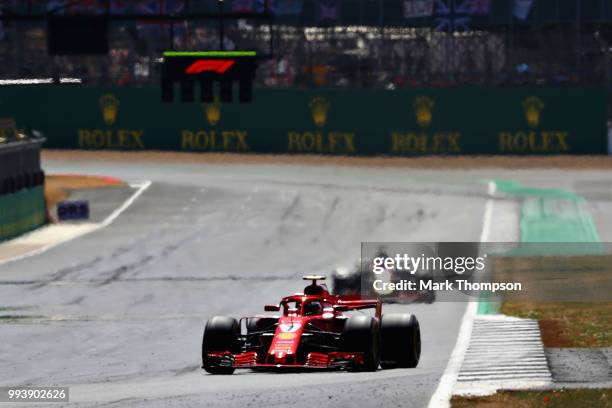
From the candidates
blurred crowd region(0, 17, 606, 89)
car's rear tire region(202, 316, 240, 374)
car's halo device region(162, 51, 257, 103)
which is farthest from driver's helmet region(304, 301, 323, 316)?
blurred crowd region(0, 17, 606, 89)

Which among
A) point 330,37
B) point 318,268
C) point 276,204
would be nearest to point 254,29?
point 330,37

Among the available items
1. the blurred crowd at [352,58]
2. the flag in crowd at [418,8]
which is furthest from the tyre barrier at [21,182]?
the flag in crowd at [418,8]

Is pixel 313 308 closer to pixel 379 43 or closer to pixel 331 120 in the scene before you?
pixel 331 120

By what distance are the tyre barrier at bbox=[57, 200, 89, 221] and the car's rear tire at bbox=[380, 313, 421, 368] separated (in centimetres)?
3778

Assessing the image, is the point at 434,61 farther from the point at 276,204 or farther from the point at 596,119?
the point at 276,204

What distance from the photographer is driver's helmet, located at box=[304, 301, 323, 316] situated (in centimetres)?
2758

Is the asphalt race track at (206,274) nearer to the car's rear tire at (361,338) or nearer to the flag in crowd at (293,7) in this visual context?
the car's rear tire at (361,338)

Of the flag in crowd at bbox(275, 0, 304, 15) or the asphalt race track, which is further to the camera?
the flag in crowd at bbox(275, 0, 304, 15)

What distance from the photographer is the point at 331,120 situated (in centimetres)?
8475

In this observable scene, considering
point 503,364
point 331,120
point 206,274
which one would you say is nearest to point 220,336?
point 503,364

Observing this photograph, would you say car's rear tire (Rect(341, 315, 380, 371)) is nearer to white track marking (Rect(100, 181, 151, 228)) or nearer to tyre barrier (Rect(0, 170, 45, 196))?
tyre barrier (Rect(0, 170, 45, 196))

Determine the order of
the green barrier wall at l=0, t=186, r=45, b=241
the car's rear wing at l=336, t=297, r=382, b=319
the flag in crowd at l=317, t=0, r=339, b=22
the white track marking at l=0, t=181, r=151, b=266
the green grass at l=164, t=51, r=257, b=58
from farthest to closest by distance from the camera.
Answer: the flag in crowd at l=317, t=0, r=339, b=22 < the green barrier wall at l=0, t=186, r=45, b=241 < the white track marking at l=0, t=181, r=151, b=266 < the green grass at l=164, t=51, r=257, b=58 < the car's rear wing at l=336, t=297, r=382, b=319

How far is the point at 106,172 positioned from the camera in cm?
8106

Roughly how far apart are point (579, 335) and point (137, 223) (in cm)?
3122
